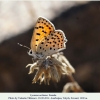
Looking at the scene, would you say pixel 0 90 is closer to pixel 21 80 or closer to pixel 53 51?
pixel 21 80

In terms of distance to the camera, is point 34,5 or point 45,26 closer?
point 45,26

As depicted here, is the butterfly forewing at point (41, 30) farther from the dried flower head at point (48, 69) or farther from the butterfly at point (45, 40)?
the dried flower head at point (48, 69)

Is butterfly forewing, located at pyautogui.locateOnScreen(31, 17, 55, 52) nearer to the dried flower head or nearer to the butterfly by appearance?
the butterfly

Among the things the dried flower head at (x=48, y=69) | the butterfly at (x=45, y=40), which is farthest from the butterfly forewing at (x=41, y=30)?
the dried flower head at (x=48, y=69)

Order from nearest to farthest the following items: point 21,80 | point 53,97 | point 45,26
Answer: point 45,26, point 53,97, point 21,80

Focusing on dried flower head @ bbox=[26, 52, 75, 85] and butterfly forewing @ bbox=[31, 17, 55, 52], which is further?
dried flower head @ bbox=[26, 52, 75, 85]

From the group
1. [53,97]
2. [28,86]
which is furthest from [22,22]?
[53,97]

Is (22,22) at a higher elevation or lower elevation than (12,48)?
higher

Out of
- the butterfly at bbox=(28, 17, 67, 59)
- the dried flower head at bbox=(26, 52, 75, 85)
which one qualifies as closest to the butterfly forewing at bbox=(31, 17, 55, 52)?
the butterfly at bbox=(28, 17, 67, 59)

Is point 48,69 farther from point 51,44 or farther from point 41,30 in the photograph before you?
point 41,30
